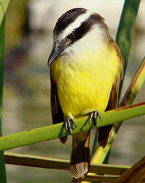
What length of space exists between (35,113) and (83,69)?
3898mm

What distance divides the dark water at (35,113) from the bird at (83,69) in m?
1.76

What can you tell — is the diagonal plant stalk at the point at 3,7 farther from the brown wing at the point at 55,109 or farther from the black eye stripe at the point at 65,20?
the brown wing at the point at 55,109

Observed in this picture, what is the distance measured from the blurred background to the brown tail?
1.50m

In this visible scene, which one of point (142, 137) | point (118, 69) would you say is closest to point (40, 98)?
point (142, 137)

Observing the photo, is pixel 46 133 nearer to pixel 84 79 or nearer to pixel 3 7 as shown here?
pixel 3 7

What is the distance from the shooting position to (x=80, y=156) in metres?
2.77

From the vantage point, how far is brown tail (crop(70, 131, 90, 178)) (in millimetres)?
2584

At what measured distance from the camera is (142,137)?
5.50 meters

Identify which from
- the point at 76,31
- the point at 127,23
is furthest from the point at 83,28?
the point at 127,23

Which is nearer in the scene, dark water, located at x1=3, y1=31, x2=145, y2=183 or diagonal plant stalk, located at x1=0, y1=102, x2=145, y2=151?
diagonal plant stalk, located at x1=0, y1=102, x2=145, y2=151

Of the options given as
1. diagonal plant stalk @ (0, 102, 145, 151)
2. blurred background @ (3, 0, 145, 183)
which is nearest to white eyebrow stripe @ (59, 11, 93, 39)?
diagonal plant stalk @ (0, 102, 145, 151)

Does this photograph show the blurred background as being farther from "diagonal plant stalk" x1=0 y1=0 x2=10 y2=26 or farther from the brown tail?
"diagonal plant stalk" x1=0 y1=0 x2=10 y2=26

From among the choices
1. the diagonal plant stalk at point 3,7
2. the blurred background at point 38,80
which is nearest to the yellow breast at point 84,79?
the diagonal plant stalk at point 3,7

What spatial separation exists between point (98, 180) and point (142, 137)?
124 inches
